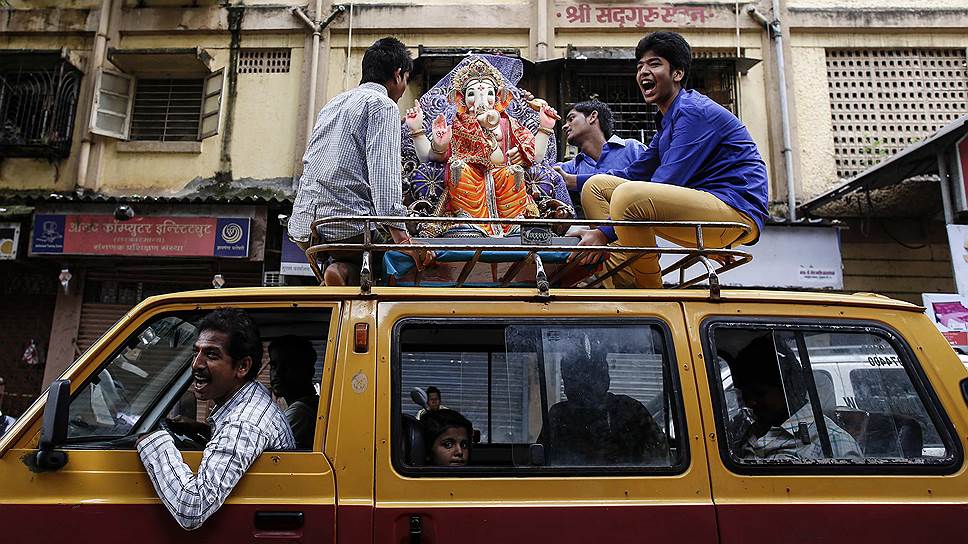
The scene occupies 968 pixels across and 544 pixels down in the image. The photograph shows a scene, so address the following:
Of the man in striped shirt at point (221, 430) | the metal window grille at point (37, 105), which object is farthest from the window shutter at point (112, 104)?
the man in striped shirt at point (221, 430)

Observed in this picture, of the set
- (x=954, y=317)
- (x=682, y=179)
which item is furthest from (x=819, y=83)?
(x=682, y=179)

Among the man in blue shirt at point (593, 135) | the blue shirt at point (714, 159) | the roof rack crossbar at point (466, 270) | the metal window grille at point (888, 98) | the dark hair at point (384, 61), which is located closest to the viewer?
the roof rack crossbar at point (466, 270)

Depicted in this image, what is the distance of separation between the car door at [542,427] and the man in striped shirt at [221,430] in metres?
0.42

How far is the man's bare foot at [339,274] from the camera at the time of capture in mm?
2885

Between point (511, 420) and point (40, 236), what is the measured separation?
8.83 metres

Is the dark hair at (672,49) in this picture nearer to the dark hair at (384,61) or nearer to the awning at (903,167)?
the dark hair at (384,61)

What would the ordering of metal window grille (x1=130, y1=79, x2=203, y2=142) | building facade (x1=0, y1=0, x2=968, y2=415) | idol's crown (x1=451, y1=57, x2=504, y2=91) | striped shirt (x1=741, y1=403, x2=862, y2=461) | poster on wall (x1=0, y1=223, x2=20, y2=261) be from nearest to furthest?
1. striped shirt (x1=741, y1=403, x2=862, y2=461)
2. idol's crown (x1=451, y1=57, x2=504, y2=91)
3. poster on wall (x1=0, y1=223, x2=20, y2=261)
4. building facade (x1=0, y1=0, x2=968, y2=415)
5. metal window grille (x1=130, y1=79, x2=203, y2=142)

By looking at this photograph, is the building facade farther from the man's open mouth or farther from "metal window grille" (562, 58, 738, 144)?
the man's open mouth

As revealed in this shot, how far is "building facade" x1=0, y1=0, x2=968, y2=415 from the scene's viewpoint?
29.0 feet

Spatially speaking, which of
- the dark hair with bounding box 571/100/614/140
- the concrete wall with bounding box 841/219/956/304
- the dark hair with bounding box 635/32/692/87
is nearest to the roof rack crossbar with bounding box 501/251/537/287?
the dark hair with bounding box 635/32/692/87

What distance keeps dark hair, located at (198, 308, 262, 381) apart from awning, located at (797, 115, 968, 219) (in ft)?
23.7

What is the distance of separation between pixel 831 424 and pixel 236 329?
213 centimetres

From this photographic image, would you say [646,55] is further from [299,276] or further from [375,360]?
[299,276]

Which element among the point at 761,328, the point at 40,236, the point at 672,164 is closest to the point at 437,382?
the point at 761,328
